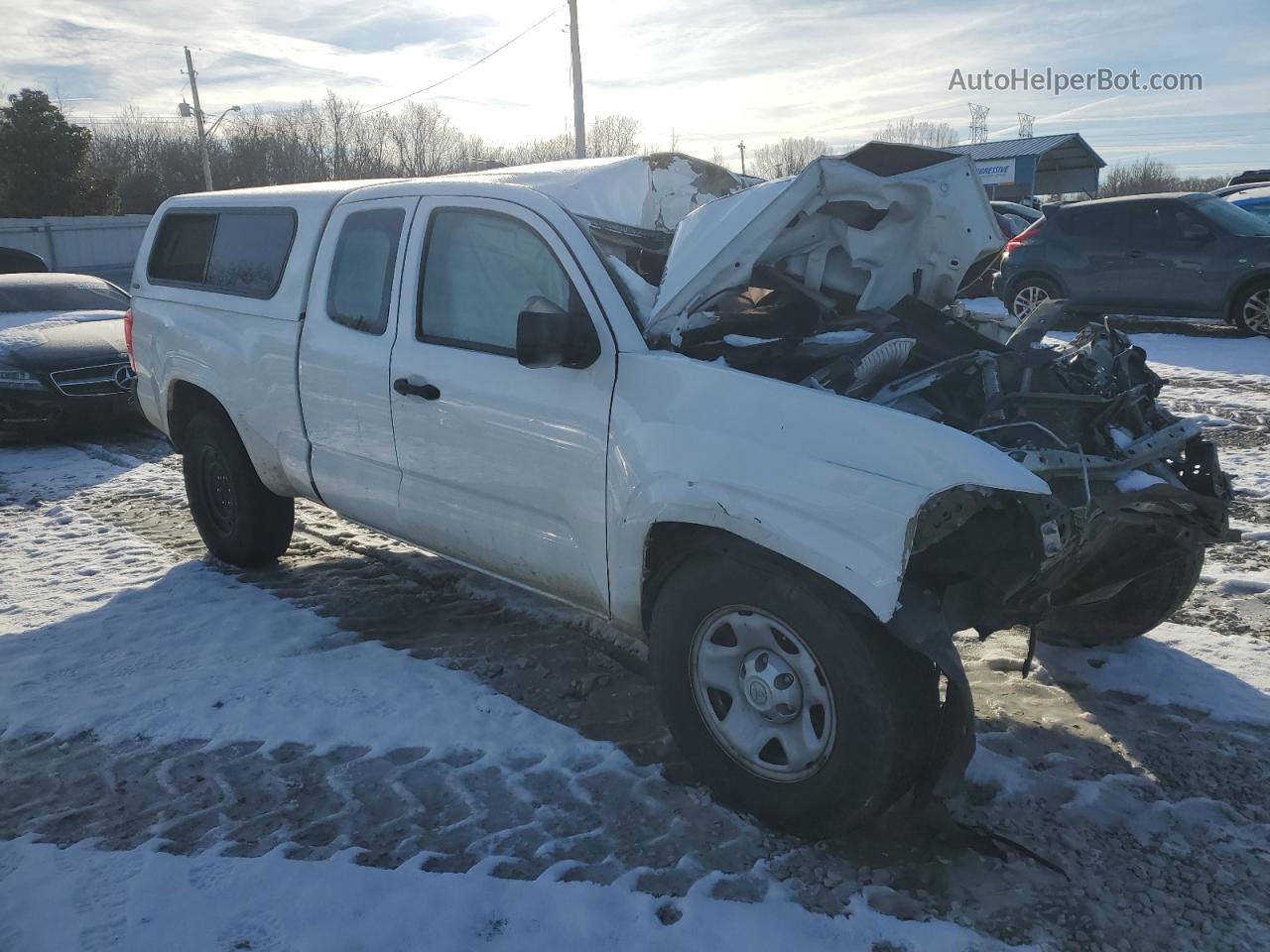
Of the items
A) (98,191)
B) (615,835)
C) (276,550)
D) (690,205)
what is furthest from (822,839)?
(98,191)

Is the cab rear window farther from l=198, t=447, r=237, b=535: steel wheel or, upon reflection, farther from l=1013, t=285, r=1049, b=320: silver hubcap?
l=1013, t=285, r=1049, b=320: silver hubcap

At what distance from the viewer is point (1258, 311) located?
1156cm

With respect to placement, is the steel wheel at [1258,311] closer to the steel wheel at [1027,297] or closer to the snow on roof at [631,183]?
the steel wheel at [1027,297]

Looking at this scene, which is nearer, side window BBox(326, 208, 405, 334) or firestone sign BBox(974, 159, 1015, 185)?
side window BBox(326, 208, 405, 334)

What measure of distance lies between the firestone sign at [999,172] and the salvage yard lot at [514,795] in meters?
38.6

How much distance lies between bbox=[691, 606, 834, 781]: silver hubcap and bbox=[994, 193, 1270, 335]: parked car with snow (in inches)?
361

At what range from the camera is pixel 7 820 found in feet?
10.8

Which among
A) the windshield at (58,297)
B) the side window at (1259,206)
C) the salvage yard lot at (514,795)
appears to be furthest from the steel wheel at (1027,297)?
the windshield at (58,297)

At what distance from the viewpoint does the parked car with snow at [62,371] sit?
348 inches

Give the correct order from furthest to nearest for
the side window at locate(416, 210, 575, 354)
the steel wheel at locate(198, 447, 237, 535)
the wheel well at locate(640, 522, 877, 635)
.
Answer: the steel wheel at locate(198, 447, 237, 535) → the side window at locate(416, 210, 575, 354) → the wheel well at locate(640, 522, 877, 635)

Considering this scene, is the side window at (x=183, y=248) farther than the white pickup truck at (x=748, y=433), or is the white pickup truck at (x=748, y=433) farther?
the side window at (x=183, y=248)

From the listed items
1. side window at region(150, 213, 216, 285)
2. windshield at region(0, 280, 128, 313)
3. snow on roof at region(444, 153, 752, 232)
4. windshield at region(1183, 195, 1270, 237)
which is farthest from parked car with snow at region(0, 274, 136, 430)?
windshield at region(1183, 195, 1270, 237)

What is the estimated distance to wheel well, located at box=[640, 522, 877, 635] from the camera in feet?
9.54

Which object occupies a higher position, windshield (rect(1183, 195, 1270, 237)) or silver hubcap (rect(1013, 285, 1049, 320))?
windshield (rect(1183, 195, 1270, 237))
